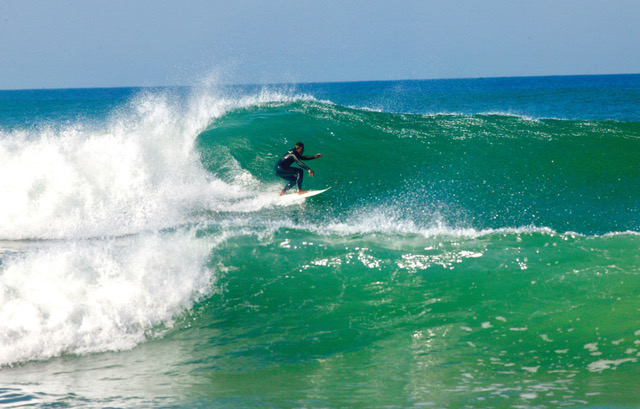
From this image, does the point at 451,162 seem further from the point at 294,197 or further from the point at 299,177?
the point at 294,197

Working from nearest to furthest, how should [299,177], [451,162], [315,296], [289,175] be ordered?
[315,296] < [299,177] < [289,175] < [451,162]

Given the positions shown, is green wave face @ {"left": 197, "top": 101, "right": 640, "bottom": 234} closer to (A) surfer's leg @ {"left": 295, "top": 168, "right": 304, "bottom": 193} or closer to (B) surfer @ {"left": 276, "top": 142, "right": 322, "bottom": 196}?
(A) surfer's leg @ {"left": 295, "top": 168, "right": 304, "bottom": 193}

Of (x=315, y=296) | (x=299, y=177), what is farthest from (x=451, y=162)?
(x=315, y=296)

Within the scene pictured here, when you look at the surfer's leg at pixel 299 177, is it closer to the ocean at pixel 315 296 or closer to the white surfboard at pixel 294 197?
the white surfboard at pixel 294 197

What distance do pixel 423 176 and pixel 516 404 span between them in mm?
9055

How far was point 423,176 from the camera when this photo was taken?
1305cm

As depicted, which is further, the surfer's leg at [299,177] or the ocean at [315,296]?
the surfer's leg at [299,177]

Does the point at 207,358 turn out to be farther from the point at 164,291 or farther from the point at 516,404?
the point at 516,404

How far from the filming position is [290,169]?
11.8m

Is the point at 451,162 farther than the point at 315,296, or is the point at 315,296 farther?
the point at 451,162

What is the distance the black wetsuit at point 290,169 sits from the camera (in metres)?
11.6

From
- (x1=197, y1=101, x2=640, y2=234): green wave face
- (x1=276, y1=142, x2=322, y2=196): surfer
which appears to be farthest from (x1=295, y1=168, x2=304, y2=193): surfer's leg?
(x1=197, y1=101, x2=640, y2=234): green wave face

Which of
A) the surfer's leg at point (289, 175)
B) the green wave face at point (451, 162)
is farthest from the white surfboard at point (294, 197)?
the green wave face at point (451, 162)

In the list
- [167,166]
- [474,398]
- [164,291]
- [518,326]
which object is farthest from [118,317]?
[167,166]
